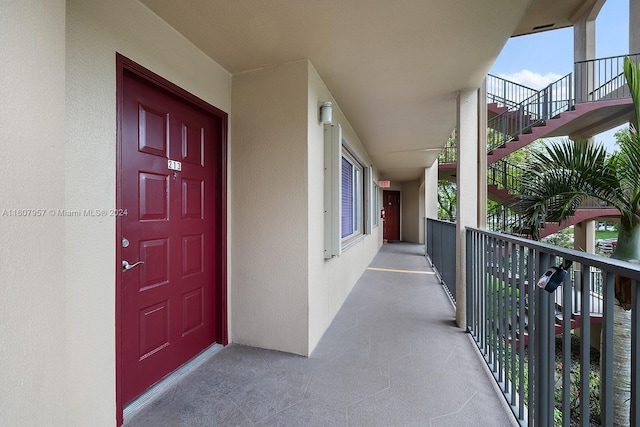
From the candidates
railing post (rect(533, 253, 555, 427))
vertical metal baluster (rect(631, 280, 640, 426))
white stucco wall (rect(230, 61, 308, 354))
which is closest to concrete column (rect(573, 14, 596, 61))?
white stucco wall (rect(230, 61, 308, 354))

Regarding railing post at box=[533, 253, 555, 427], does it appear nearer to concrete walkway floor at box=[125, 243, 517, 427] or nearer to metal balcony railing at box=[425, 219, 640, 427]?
metal balcony railing at box=[425, 219, 640, 427]

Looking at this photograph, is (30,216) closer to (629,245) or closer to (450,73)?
(450,73)

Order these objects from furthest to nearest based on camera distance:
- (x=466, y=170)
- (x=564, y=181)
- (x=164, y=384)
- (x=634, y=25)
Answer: (x=634, y=25) → (x=466, y=170) → (x=564, y=181) → (x=164, y=384)

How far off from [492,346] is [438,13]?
2.37 meters

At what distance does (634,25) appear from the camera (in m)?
5.44

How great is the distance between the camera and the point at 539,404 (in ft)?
4.06

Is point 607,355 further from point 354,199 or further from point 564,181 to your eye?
point 354,199

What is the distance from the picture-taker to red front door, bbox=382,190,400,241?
11320mm

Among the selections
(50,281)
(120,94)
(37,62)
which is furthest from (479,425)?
(120,94)

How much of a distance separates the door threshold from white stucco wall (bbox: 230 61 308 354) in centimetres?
Answer: 29

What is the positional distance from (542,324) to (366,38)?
2023 millimetres

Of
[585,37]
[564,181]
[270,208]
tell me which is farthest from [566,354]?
[585,37]

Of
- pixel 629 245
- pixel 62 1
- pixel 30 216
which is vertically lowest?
pixel 629 245

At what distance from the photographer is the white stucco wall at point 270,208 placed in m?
2.25
